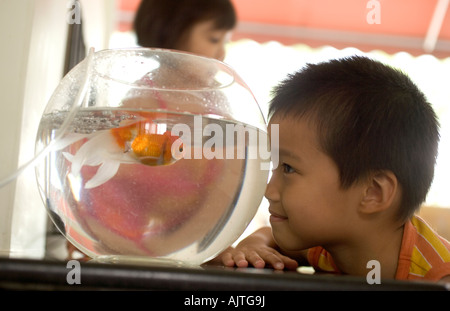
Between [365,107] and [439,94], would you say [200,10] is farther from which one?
[439,94]

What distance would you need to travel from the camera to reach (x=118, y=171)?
62 cm

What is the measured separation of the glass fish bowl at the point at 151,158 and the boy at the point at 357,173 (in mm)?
243

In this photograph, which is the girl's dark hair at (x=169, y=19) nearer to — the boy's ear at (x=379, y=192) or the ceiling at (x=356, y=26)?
the boy's ear at (x=379, y=192)

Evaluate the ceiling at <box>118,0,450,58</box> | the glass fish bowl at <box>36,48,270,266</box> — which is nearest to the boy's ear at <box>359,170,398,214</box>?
the glass fish bowl at <box>36,48,270,266</box>

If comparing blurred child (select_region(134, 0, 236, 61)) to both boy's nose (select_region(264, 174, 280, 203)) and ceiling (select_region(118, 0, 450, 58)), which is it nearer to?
boy's nose (select_region(264, 174, 280, 203))

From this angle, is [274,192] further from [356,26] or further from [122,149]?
[356,26]

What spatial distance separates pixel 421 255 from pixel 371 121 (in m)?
0.25

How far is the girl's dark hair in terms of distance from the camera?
5.02ft

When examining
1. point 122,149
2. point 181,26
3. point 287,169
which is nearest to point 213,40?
point 181,26

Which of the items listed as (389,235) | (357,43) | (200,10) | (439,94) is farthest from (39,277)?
(439,94)

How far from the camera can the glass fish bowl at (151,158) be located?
2.03 ft

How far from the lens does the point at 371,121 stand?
95 cm

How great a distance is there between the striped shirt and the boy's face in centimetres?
11

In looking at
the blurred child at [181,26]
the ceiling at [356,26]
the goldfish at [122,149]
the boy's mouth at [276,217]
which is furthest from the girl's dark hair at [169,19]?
the ceiling at [356,26]
